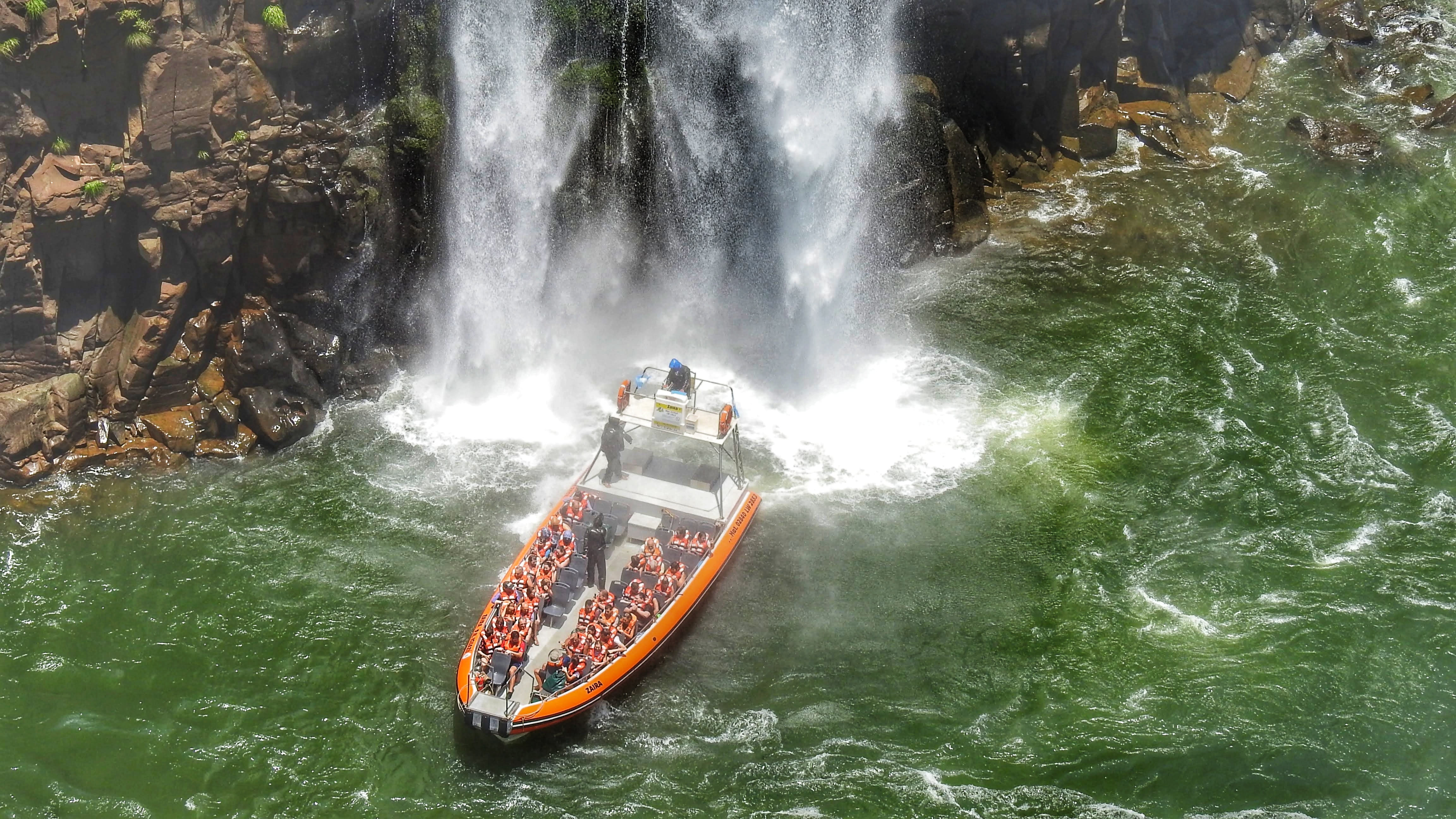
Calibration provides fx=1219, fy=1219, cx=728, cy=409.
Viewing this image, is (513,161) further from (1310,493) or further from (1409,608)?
(1409,608)

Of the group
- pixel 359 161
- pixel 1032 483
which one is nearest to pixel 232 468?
pixel 359 161

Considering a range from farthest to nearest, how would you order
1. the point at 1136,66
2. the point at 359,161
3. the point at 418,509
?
the point at 1136,66, the point at 359,161, the point at 418,509

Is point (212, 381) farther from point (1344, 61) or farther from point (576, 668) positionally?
point (1344, 61)

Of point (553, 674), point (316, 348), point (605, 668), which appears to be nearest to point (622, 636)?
point (605, 668)

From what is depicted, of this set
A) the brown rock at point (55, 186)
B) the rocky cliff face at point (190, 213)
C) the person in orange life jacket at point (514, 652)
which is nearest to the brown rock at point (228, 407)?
the rocky cliff face at point (190, 213)

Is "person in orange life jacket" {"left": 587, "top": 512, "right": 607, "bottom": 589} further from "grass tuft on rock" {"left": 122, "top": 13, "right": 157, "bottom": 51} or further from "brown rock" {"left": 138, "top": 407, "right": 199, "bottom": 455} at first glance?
Answer: "grass tuft on rock" {"left": 122, "top": 13, "right": 157, "bottom": 51}

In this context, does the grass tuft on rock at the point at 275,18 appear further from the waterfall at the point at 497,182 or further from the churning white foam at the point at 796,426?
the churning white foam at the point at 796,426

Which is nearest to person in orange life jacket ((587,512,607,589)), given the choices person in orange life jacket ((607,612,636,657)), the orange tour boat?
the orange tour boat
